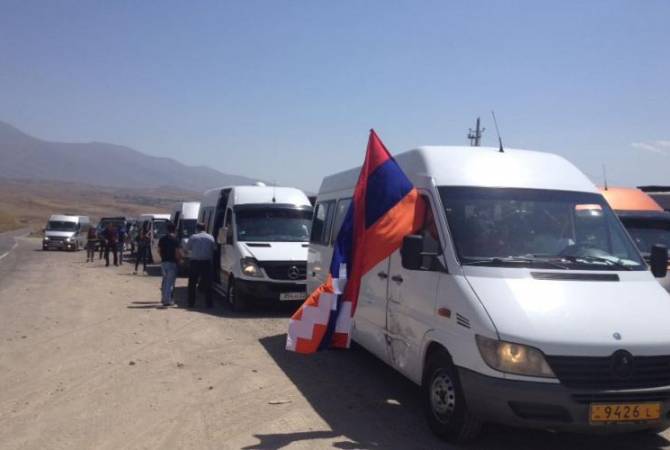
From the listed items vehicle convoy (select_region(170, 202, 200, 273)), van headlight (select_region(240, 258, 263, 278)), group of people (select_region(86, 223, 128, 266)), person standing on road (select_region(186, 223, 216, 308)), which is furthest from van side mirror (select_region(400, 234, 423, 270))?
group of people (select_region(86, 223, 128, 266))

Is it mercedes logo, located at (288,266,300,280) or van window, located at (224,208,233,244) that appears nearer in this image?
mercedes logo, located at (288,266,300,280)

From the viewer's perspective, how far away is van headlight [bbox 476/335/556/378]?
481cm

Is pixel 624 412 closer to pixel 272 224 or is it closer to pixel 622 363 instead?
pixel 622 363

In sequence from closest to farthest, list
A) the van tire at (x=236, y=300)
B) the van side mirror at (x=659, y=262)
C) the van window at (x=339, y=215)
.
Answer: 1. the van side mirror at (x=659, y=262)
2. the van window at (x=339, y=215)
3. the van tire at (x=236, y=300)

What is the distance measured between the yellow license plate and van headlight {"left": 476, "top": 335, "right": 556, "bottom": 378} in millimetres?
402

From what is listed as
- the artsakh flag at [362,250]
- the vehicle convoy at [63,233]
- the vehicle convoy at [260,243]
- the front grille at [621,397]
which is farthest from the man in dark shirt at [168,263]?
the vehicle convoy at [63,233]

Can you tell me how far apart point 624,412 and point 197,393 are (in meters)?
4.17

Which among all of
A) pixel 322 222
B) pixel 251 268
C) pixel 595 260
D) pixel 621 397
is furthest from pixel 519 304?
pixel 251 268

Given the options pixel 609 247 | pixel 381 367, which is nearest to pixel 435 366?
pixel 609 247

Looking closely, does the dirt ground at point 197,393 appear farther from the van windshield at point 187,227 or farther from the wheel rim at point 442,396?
the van windshield at point 187,227

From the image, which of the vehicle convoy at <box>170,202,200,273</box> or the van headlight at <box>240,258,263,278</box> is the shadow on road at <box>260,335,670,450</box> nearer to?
the van headlight at <box>240,258,263,278</box>

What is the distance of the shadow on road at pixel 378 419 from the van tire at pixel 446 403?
14 cm

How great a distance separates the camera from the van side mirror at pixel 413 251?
5707 millimetres

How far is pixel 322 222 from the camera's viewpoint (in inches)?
396
